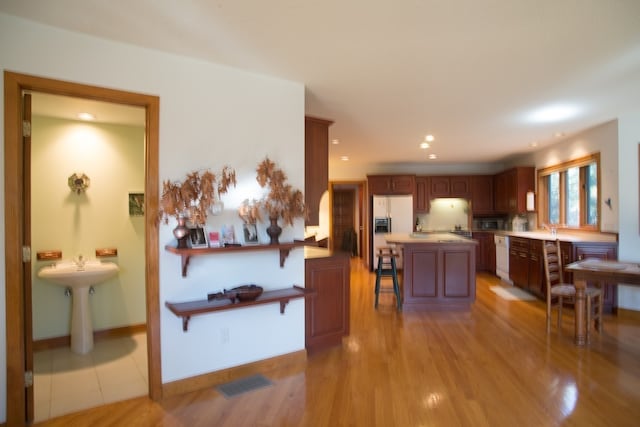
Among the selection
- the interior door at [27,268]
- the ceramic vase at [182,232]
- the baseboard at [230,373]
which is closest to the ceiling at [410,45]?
the interior door at [27,268]

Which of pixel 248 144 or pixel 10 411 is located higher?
pixel 248 144

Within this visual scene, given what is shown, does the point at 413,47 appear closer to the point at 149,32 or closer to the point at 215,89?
the point at 215,89

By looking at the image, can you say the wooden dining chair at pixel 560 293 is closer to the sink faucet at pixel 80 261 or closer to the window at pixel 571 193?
the window at pixel 571 193

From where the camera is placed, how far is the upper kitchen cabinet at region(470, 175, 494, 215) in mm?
8367

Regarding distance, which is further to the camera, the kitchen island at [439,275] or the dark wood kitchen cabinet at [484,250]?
the dark wood kitchen cabinet at [484,250]

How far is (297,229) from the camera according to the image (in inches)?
129

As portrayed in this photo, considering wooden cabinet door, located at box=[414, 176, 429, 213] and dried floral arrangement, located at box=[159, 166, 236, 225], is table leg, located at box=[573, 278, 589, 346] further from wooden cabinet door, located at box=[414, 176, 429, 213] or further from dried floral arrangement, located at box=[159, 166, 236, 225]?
wooden cabinet door, located at box=[414, 176, 429, 213]

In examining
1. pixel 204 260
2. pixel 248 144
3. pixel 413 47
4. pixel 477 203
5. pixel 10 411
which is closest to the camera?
pixel 10 411

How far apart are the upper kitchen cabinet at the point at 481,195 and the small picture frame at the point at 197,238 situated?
23.3 ft

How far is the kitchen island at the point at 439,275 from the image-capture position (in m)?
5.02

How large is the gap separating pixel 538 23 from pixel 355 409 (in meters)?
2.76

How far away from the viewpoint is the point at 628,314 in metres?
4.57

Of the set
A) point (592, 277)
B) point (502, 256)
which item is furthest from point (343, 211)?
point (592, 277)

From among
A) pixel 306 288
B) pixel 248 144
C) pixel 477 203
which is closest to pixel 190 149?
pixel 248 144
